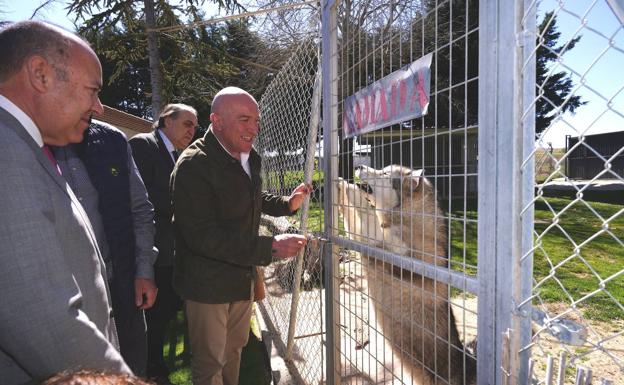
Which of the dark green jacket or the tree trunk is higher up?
the tree trunk

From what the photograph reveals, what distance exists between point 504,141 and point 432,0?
1.13m

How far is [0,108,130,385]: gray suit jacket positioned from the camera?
3.09 ft

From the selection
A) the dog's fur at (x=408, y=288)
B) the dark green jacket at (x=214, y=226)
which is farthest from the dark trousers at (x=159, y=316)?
the dog's fur at (x=408, y=288)

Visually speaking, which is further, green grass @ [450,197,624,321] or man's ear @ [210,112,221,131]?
green grass @ [450,197,624,321]

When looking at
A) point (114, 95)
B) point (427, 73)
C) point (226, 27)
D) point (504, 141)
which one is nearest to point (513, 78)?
point (504, 141)

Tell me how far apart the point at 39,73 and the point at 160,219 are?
7.41 ft

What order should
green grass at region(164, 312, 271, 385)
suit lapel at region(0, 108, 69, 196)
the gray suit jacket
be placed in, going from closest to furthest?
A: the gray suit jacket → suit lapel at region(0, 108, 69, 196) → green grass at region(164, 312, 271, 385)

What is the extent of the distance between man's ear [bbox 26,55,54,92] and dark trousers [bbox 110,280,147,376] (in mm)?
1510

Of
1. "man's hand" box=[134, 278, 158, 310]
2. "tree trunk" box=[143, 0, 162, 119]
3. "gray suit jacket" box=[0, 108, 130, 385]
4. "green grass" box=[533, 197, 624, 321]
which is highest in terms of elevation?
"tree trunk" box=[143, 0, 162, 119]

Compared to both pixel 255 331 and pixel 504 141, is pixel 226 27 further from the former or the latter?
pixel 504 141

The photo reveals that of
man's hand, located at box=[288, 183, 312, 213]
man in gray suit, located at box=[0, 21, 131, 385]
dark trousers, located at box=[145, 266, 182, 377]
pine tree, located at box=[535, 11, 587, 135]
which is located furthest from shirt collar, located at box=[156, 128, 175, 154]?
pine tree, located at box=[535, 11, 587, 135]

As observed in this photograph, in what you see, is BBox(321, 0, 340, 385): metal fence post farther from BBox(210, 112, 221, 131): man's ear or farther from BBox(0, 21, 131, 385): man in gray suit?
BBox(0, 21, 131, 385): man in gray suit

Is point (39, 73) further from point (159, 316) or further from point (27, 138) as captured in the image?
point (159, 316)

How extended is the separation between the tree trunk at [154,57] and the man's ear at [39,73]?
Answer: 29.6 feet
